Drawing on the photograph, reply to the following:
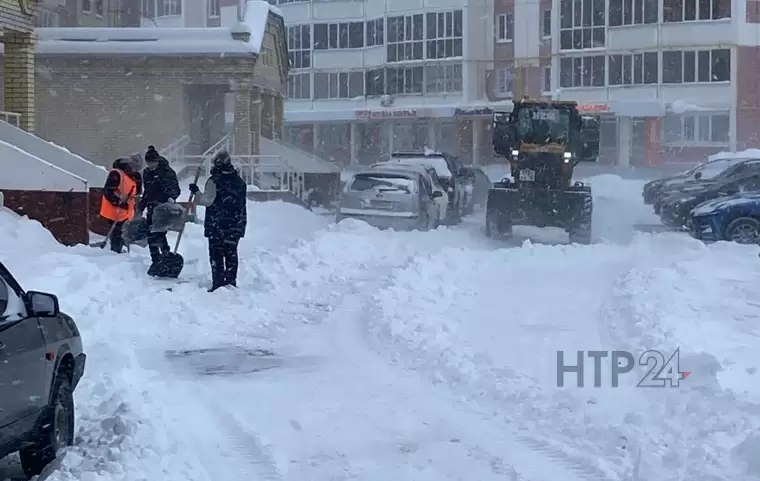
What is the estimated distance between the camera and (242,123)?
32125 mm

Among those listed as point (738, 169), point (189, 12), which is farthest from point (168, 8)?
point (738, 169)

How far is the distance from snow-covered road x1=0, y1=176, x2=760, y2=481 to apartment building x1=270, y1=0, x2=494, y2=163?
3884 cm

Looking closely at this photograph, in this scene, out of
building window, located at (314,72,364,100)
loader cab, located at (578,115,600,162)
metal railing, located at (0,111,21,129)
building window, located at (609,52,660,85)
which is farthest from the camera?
building window, located at (314,72,364,100)

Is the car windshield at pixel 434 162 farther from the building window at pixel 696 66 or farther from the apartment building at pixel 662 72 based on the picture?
the building window at pixel 696 66

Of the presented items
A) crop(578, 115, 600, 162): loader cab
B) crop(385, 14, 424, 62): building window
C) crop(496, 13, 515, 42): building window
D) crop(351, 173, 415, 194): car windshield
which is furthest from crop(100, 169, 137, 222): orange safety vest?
crop(385, 14, 424, 62): building window

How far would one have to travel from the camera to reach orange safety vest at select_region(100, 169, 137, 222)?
15992 millimetres

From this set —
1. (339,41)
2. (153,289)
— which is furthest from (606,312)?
(339,41)

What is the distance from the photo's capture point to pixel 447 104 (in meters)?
56.7

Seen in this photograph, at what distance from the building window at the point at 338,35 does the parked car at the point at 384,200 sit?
3794 cm

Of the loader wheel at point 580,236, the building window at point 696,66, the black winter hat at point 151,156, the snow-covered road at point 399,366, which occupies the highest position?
the building window at point 696,66

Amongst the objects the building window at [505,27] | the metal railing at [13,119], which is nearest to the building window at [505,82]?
the building window at [505,27]

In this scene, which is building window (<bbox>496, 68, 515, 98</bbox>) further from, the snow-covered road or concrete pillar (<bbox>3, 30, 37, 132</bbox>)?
the snow-covered road

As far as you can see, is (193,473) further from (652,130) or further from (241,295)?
(652,130)

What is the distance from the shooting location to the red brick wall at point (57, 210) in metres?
18.1
